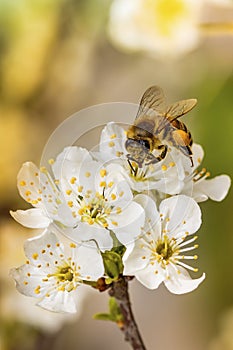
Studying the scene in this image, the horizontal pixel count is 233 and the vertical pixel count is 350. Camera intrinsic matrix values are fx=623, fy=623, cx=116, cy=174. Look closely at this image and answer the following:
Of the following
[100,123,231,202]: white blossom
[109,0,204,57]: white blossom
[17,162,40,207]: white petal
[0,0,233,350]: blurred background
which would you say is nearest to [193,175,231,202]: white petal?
[100,123,231,202]: white blossom

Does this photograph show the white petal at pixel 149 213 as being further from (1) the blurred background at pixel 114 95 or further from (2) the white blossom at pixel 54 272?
(1) the blurred background at pixel 114 95

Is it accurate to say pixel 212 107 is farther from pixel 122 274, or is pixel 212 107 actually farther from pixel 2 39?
pixel 122 274

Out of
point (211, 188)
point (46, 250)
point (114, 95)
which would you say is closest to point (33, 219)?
point (46, 250)

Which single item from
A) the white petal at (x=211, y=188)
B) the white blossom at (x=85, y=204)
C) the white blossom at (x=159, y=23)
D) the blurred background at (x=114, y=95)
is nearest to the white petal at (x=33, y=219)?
the white blossom at (x=85, y=204)

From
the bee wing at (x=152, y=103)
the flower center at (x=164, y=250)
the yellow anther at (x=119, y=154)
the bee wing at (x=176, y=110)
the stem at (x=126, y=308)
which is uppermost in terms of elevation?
the bee wing at (x=152, y=103)

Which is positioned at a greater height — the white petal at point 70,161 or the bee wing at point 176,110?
the bee wing at point 176,110

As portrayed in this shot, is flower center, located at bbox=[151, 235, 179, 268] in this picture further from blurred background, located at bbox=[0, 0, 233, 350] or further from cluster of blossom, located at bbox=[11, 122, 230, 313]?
blurred background, located at bbox=[0, 0, 233, 350]

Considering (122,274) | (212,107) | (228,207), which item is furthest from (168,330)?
(122,274)
